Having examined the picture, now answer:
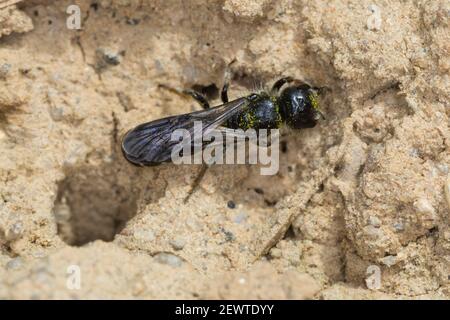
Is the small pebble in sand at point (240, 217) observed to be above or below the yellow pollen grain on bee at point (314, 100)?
below

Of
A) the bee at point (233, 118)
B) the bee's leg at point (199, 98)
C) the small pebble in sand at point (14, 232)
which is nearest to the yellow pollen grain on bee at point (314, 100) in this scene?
the bee at point (233, 118)

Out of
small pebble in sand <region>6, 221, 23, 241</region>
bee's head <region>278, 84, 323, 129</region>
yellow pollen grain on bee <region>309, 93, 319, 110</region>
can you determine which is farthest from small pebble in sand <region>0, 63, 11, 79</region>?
yellow pollen grain on bee <region>309, 93, 319, 110</region>

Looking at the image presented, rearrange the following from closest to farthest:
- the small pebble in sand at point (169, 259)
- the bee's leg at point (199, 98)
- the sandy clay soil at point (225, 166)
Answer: the sandy clay soil at point (225, 166) < the small pebble in sand at point (169, 259) < the bee's leg at point (199, 98)

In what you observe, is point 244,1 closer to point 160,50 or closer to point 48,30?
point 160,50

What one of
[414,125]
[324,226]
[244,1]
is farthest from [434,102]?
[244,1]

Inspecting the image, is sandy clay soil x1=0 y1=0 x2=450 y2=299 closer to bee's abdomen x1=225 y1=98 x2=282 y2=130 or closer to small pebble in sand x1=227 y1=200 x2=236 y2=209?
small pebble in sand x1=227 y1=200 x2=236 y2=209

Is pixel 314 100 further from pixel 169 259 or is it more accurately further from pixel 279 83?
pixel 169 259

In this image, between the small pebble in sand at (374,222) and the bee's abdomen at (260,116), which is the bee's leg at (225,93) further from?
the small pebble in sand at (374,222)
